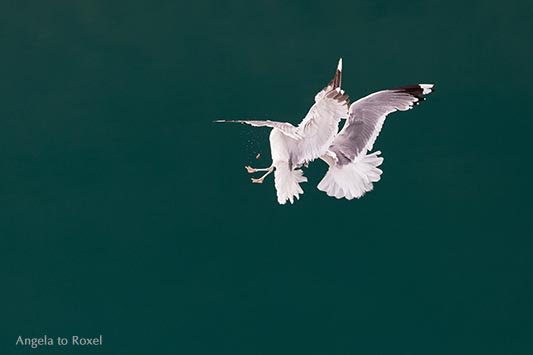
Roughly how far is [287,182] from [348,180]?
120 inches

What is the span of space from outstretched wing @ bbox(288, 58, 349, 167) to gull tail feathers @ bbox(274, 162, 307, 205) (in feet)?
1.19

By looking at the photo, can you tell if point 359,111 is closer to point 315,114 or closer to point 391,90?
point 391,90

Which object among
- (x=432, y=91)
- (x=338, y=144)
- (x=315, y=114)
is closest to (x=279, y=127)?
(x=315, y=114)

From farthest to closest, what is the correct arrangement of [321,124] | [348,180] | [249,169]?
[348,180]
[249,169]
[321,124]

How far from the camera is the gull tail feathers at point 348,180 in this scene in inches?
1255

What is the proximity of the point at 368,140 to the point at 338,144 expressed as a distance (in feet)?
3.20

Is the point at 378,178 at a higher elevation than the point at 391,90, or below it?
below

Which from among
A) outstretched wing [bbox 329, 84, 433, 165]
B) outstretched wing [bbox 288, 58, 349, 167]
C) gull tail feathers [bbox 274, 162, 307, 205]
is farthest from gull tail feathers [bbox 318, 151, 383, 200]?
outstretched wing [bbox 288, 58, 349, 167]

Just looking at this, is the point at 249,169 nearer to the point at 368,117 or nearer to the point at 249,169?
the point at 249,169

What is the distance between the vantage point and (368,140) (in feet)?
106

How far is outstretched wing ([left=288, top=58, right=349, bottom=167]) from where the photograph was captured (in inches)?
1081

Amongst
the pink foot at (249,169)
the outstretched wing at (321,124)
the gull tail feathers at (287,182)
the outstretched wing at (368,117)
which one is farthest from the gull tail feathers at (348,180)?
the pink foot at (249,169)

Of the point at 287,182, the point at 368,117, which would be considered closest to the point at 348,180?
the point at 368,117

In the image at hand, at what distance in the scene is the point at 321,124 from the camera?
2848cm
